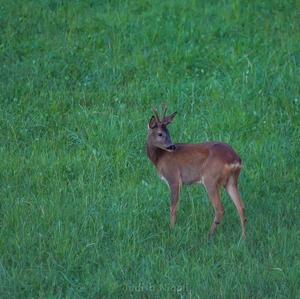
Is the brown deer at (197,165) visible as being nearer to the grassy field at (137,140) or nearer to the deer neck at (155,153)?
the deer neck at (155,153)

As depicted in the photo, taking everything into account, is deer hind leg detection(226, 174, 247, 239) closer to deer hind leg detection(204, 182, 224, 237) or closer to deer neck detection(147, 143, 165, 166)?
deer hind leg detection(204, 182, 224, 237)

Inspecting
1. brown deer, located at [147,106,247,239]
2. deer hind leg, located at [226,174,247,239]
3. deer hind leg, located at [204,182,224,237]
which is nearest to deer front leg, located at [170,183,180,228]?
brown deer, located at [147,106,247,239]

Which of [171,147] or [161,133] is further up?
[161,133]

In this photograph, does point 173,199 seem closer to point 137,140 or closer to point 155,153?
point 155,153

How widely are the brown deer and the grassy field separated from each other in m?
0.28

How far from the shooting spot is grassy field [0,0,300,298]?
8.62 metres

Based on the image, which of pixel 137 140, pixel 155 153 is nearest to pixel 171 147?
pixel 155 153

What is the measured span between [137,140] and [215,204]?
2640 mm

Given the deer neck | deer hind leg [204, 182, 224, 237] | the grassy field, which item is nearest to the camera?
the grassy field

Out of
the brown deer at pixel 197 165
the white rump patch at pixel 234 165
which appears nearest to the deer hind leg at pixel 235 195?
the brown deer at pixel 197 165

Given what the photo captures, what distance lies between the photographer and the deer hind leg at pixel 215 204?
9.73 m

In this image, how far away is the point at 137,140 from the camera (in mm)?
12195

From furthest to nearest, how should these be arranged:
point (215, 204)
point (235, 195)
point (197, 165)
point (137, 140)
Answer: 1. point (137, 140)
2. point (197, 165)
3. point (235, 195)
4. point (215, 204)

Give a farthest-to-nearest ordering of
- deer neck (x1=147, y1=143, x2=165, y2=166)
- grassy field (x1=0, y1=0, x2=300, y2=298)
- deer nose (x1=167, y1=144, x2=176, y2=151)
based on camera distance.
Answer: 1. deer neck (x1=147, y1=143, x2=165, y2=166)
2. deer nose (x1=167, y1=144, x2=176, y2=151)
3. grassy field (x1=0, y1=0, x2=300, y2=298)
